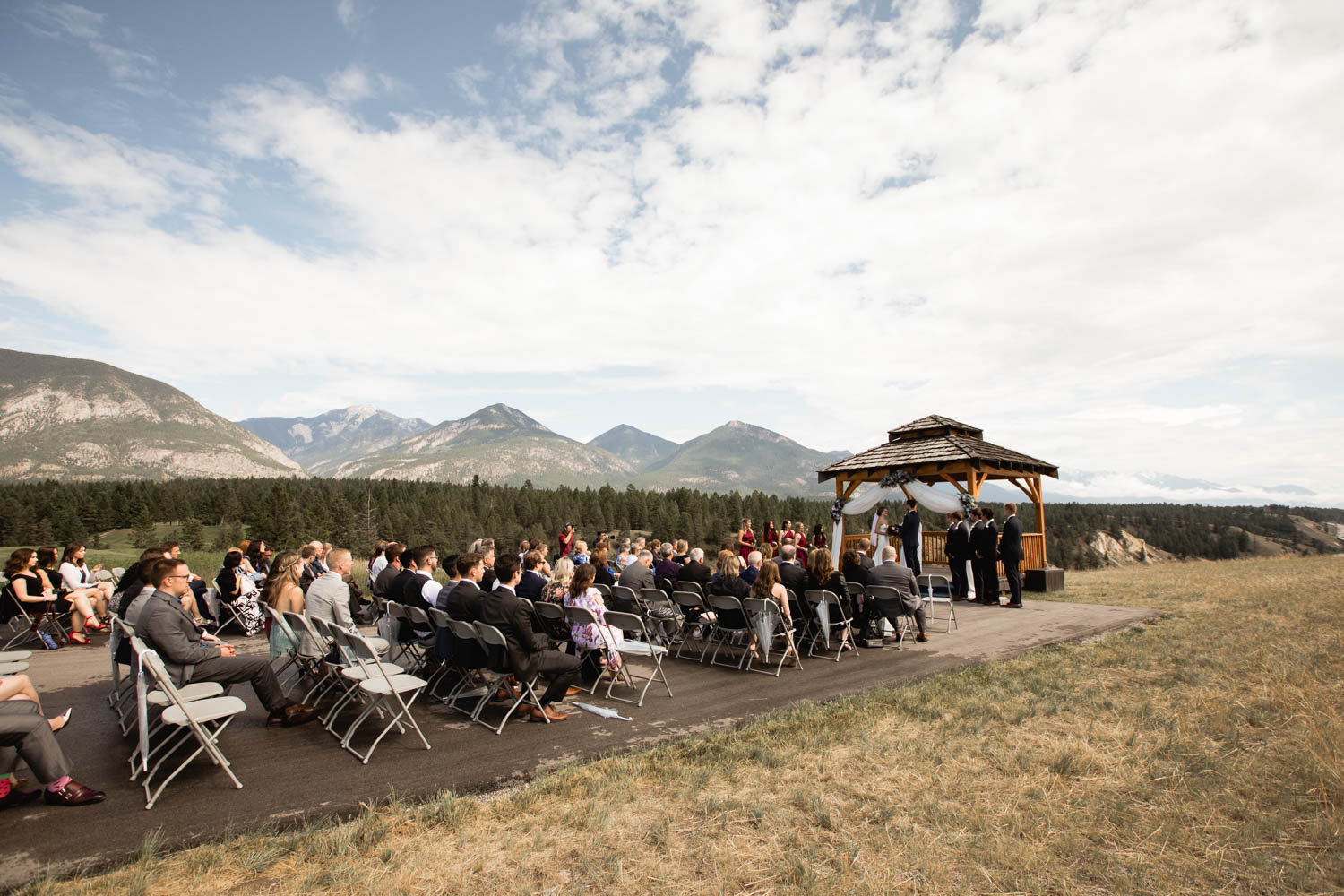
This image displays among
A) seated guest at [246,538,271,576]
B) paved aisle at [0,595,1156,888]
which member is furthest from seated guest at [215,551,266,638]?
seated guest at [246,538,271,576]

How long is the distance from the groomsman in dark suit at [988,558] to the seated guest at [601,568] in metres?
7.95

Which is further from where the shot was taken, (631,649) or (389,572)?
(389,572)

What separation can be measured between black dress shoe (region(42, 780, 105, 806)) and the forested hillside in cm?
6335

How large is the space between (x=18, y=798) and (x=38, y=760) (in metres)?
0.36

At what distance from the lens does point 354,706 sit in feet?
20.4

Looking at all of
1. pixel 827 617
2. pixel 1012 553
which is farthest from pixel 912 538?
pixel 827 617

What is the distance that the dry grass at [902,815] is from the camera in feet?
10.5

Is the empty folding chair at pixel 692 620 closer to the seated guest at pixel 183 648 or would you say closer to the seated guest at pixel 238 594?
the seated guest at pixel 183 648

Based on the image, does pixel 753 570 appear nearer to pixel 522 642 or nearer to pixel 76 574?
pixel 522 642

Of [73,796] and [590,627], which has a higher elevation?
[590,627]

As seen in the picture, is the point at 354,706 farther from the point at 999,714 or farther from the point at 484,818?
the point at 999,714

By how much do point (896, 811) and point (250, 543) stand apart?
1172 cm

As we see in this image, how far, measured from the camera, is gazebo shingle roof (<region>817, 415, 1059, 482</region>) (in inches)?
587

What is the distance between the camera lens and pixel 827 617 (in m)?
7.72
